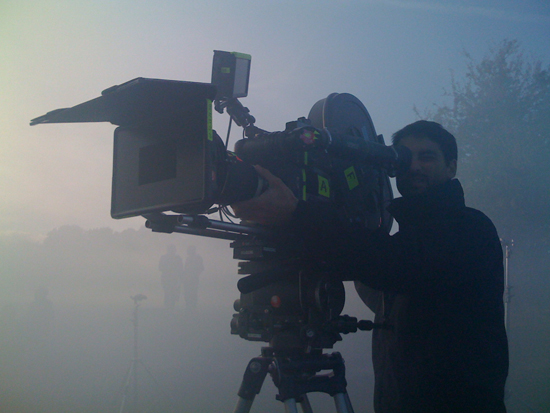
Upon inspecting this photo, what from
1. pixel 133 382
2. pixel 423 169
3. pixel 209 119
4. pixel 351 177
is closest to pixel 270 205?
pixel 209 119

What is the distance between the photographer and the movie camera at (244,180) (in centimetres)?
75

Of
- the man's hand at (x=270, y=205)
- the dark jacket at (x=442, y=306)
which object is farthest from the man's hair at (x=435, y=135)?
the man's hand at (x=270, y=205)

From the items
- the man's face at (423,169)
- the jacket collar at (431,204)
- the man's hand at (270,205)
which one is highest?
the man's face at (423,169)

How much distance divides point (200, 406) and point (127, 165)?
13.0 ft

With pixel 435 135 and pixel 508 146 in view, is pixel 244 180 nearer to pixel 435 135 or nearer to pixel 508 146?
pixel 435 135

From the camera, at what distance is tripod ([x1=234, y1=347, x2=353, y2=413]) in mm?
942

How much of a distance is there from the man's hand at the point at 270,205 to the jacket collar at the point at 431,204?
1.29ft

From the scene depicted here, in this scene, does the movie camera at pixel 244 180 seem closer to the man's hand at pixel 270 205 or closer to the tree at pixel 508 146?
the man's hand at pixel 270 205

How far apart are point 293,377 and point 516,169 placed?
15.5 feet

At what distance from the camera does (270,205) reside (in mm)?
845

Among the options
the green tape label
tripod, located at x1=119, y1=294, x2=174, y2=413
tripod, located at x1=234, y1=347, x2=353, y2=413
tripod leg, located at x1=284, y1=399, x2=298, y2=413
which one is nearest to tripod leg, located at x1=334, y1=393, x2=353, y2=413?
tripod, located at x1=234, y1=347, x2=353, y2=413

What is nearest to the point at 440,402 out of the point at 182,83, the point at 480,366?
the point at 480,366

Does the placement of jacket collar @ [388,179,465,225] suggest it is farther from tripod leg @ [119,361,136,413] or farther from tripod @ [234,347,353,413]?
tripod leg @ [119,361,136,413]

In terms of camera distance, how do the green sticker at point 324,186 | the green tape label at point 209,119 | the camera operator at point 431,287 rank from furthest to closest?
the green sticker at point 324,186 → the camera operator at point 431,287 → the green tape label at point 209,119
